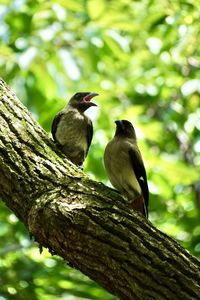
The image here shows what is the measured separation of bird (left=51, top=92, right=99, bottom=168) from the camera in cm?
549

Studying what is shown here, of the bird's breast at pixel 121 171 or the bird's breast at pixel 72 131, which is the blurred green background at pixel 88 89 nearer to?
the bird's breast at pixel 72 131

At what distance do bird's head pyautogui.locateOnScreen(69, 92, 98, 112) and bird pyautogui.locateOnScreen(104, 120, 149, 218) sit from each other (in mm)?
904

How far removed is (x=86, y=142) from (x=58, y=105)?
599 millimetres

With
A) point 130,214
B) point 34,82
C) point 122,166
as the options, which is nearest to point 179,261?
point 130,214

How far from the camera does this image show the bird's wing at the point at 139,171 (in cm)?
511

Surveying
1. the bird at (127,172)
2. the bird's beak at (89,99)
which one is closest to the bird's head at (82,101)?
the bird's beak at (89,99)

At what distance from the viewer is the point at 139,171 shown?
5.15 m

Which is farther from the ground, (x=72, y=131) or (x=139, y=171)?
(x=72, y=131)

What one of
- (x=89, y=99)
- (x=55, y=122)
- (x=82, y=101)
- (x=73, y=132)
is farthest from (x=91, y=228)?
→ (x=89, y=99)

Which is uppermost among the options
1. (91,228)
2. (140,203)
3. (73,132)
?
(73,132)

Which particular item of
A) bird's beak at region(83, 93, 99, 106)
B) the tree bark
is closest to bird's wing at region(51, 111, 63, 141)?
bird's beak at region(83, 93, 99, 106)

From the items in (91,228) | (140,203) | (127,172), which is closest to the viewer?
(91,228)

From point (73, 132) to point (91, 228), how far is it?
8.35 ft

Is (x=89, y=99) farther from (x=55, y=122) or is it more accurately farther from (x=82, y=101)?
(x=55, y=122)
